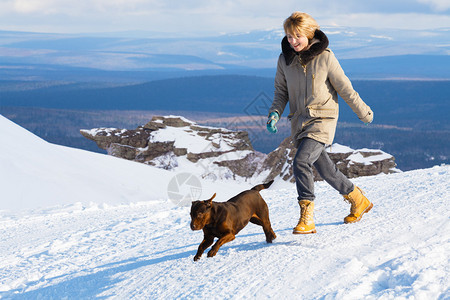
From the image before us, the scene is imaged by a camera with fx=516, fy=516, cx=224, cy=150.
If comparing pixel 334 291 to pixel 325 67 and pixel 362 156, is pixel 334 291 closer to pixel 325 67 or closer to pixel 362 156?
pixel 325 67

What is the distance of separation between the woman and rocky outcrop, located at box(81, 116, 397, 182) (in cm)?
4552

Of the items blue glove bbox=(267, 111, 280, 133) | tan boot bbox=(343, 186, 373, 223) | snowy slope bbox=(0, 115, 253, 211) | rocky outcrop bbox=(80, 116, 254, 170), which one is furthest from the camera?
rocky outcrop bbox=(80, 116, 254, 170)

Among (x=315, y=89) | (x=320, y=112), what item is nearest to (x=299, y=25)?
(x=315, y=89)

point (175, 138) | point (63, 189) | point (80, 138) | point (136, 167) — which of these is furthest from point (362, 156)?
point (80, 138)

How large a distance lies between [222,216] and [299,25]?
4.75 ft

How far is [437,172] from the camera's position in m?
7.84

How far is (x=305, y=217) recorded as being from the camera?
13.7ft

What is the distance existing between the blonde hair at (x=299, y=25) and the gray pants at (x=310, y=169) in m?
0.82

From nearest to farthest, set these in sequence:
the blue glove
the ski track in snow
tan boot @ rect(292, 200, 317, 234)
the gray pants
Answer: the ski track in snow, the blue glove, the gray pants, tan boot @ rect(292, 200, 317, 234)

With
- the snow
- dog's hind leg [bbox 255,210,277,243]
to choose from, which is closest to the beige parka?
dog's hind leg [bbox 255,210,277,243]

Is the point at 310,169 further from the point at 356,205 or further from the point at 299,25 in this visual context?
the point at 299,25

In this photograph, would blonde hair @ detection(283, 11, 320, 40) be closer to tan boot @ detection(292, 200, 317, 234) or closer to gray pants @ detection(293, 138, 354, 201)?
gray pants @ detection(293, 138, 354, 201)

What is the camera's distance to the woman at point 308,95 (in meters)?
3.75

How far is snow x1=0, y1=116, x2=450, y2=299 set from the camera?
10.4 feet
